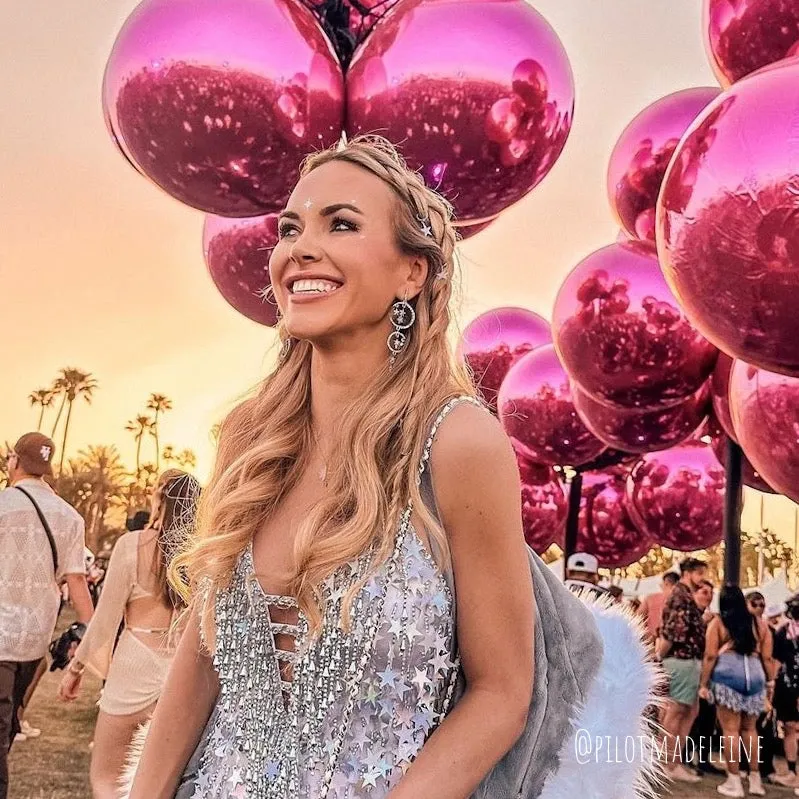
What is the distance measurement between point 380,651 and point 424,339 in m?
0.45

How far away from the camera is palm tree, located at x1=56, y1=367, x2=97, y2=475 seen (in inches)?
1111

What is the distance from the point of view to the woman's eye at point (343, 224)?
140cm

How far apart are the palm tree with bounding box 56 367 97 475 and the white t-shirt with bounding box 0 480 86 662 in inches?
966

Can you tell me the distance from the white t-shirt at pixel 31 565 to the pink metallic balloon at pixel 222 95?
193 centimetres

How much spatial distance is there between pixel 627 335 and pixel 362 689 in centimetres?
283

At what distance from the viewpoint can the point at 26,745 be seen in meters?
7.19

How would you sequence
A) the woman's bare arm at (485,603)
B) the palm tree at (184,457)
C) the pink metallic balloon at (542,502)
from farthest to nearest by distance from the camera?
the palm tree at (184,457) < the pink metallic balloon at (542,502) < the woman's bare arm at (485,603)

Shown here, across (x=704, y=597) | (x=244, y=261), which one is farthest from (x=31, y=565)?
(x=704, y=597)

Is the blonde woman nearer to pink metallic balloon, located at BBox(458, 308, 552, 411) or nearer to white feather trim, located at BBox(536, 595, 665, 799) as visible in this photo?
white feather trim, located at BBox(536, 595, 665, 799)

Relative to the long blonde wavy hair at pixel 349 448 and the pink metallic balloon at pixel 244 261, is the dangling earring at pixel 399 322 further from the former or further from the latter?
the pink metallic balloon at pixel 244 261

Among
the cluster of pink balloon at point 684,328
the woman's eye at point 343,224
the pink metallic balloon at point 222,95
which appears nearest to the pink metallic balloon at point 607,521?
the cluster of pink balloon at point 684,328

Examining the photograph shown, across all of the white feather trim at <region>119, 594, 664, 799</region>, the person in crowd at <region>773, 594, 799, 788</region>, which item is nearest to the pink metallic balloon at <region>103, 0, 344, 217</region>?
the white feather trim at <region>119, 594, 664, 799</region>

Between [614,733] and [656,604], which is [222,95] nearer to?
[614,733]

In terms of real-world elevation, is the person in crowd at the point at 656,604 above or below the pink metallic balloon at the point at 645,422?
below
